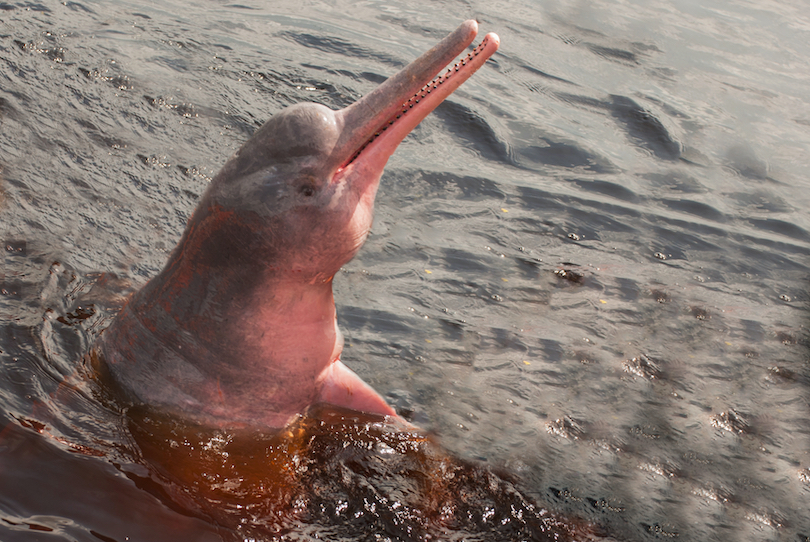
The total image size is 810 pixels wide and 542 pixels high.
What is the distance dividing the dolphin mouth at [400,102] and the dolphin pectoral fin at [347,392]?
54.2 inches

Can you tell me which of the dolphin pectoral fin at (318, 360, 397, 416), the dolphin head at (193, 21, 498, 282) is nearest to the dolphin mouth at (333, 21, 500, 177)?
the dolphin head at (193, 21, 498, 282)

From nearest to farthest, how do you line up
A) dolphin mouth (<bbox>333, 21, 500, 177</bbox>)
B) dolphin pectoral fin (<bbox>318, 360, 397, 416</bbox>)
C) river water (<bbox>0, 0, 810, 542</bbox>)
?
1. dolphin mouth (<bbox>333, 21, 500, 177</bbox>)
2. river water (<bbox>0, 0, 810, 542</bbox>)
3. dolphin pectoral fin (<bbox>318, 360, 397, 416</bbox>)

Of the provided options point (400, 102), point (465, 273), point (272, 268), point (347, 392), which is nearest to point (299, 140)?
point (400, 102)

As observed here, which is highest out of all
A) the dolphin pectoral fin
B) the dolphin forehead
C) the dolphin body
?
the dolphin forehead

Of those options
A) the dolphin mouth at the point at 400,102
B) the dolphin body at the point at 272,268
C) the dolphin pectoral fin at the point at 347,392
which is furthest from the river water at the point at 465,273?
the dolphin mouth at the point at 400,102

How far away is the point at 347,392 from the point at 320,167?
153 cm

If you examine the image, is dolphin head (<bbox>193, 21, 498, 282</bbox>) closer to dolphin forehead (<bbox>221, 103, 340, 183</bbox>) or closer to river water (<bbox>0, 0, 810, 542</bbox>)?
dolphin forehead (<bbox>221, 103, 340, 183</bbox>)

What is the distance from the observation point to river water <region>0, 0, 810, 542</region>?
14.3 feet

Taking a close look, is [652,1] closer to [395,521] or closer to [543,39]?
[543,39]

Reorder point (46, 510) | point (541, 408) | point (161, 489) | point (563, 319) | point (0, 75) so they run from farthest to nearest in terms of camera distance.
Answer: point (0, 75), point (563, 319), point (541, 408), point (161, 489), point (46, 510)

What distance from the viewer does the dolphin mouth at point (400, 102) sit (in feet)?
12.5

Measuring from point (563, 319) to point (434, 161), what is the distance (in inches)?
111

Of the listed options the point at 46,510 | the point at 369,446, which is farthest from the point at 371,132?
the point at 46,510

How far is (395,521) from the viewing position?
166 inches
